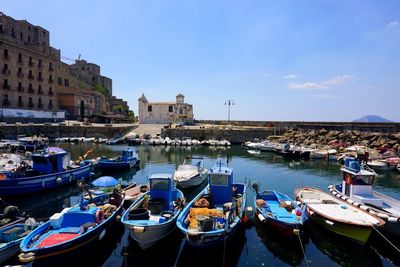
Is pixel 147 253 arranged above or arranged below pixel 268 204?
below

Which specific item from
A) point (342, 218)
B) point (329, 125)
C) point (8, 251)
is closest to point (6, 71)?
point (8, 251)

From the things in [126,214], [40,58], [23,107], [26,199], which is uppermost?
[40,58]

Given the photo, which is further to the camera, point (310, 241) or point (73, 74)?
point (73, 74)

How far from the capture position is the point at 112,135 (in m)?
63.6

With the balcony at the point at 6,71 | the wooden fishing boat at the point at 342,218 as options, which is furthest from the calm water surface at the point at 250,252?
the balcony at the point at 6,71

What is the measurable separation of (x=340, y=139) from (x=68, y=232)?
52.8 meters

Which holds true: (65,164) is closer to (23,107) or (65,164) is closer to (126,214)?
(126,214)

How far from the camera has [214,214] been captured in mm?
13266

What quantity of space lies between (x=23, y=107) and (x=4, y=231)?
58374mm

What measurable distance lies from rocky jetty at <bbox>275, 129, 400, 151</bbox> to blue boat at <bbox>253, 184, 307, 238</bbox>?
36.0 m

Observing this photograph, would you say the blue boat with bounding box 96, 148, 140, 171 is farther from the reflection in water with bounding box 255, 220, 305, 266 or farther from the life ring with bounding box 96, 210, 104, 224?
the reflection in water with bounding box 255, 220, 305, 266

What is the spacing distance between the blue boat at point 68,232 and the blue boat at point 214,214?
139 inches

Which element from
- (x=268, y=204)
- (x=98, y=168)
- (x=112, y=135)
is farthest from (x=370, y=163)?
(x=112, y=135)

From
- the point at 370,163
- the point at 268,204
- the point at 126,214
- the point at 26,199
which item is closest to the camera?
the point at 126,214
